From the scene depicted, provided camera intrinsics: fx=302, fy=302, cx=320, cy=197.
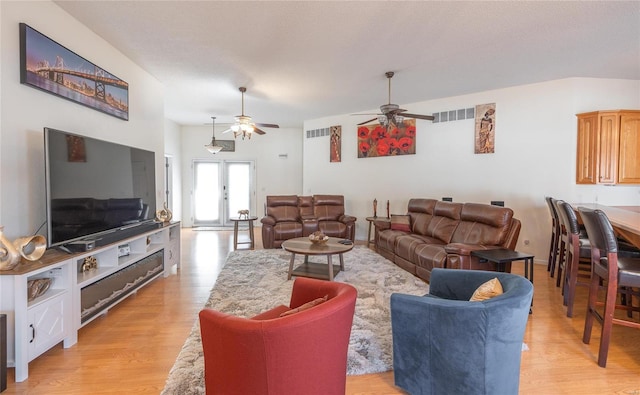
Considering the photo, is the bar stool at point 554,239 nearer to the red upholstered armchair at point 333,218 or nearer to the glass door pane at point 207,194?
the red upholstered armchair at point 333,218

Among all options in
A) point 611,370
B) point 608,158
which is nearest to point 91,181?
point 611,370

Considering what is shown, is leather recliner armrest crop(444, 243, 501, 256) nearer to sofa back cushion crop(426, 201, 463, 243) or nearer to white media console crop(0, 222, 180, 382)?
sofa back cushion crop(426, 201, 463, 243)

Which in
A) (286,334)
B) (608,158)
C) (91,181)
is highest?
(608,158)

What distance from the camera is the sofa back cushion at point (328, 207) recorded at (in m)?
6.48

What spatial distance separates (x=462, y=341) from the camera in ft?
5.54

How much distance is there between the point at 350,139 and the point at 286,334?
6.28 metres

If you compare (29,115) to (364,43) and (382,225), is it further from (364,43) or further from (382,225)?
(382,225)

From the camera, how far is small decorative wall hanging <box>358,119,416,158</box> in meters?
6.31

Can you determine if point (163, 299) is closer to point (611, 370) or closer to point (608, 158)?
point (611, 370)

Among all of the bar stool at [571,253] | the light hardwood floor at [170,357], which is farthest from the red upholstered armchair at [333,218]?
the bar stool at [571,253]

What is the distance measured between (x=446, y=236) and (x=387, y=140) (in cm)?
289

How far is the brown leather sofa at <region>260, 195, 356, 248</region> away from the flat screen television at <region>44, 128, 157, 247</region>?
2415 mm

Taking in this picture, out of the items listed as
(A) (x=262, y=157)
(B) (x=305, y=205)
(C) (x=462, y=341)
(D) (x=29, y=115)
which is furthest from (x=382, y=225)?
(A) (x=262, y=157)

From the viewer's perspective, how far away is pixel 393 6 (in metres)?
2.77
